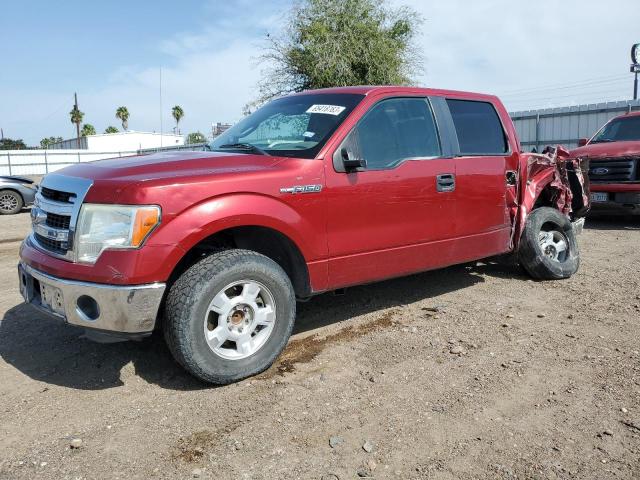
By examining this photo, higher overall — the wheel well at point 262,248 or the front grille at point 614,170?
the front grille at point 614,170

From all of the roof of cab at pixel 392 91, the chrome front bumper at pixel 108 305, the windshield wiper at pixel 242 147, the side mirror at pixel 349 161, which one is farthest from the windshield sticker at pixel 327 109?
the chrome front bumper at pixel 108 305

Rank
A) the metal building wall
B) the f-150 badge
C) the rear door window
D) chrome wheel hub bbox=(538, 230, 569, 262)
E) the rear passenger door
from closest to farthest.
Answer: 1. the f-150 badge
2. the rear passenger door
3. the rear door window
4. chrome wheel hub bbox=(538, 230, 569, 262)
5. the metal building wall

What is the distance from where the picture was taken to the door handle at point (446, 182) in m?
4.40

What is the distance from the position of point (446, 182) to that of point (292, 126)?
1349mm

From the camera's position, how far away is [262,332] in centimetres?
351

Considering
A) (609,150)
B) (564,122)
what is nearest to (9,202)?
(609,150)

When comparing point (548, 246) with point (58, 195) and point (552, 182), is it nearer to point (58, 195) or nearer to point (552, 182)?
point (552, 182)

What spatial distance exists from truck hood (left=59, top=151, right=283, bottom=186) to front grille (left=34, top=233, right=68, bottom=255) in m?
0.44

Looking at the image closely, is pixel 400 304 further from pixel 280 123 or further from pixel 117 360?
pixel 117 360

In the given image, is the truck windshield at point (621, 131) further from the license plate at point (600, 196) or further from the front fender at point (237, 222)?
the front fender at point (237, 222)

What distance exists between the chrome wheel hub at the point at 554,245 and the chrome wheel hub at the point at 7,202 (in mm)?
12499

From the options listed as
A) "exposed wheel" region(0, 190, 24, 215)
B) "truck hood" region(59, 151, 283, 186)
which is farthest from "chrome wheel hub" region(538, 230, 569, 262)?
"exposed wheel" region(0, 190, 24, 215)

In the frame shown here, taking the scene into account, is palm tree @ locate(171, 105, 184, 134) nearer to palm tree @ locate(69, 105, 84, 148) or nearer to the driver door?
palm tree @ locate(69, 105, 84, 148)

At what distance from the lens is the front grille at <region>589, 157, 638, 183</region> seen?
29.4ft
